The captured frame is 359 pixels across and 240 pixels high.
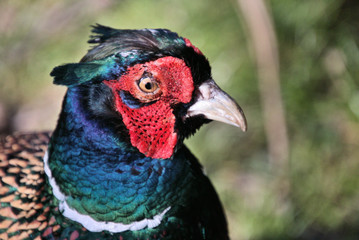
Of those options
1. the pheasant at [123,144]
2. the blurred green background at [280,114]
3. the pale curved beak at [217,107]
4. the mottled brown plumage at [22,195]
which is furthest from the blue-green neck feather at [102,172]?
the blurred green background at [280,114]

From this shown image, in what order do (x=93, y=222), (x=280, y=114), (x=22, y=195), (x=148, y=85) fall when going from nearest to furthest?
(x=148, y=85)
(x=93, y=222)
(x=22, y=195)
(x=280, y=114)

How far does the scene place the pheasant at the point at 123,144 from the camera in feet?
5.64

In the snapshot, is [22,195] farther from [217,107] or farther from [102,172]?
[217,107]

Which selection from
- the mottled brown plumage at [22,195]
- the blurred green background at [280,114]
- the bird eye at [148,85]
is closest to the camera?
the bird eye at [148,85]

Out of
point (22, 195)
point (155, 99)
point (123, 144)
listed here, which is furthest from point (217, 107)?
point (22, 195)

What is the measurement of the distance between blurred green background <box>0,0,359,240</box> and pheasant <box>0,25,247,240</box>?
1850mm

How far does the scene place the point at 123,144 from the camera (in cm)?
178

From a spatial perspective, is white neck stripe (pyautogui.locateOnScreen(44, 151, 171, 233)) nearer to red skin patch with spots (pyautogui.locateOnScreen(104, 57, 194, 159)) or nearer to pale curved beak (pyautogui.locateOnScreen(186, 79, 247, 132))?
red skin patch with spots (pyautogui.locateOnScreen(104, 57, 194, 159))

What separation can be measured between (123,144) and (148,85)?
27 centimetres

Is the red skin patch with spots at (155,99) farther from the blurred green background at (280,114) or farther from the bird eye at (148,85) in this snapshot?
the blurred green background at (280,114)

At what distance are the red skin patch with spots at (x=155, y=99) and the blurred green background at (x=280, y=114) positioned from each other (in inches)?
74.3

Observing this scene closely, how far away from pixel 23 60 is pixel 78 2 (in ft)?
3.70

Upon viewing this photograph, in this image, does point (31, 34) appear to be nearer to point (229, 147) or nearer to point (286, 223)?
point (229, 147)

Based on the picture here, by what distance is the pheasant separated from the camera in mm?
1720
